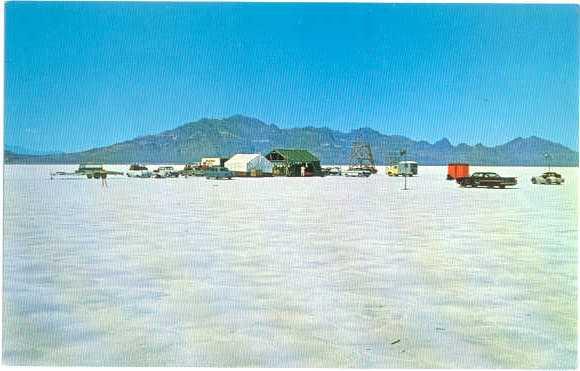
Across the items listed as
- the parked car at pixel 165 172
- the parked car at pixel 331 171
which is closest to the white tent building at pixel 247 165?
the parked car at pixel 165 172

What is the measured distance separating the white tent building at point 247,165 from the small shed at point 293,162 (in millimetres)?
81

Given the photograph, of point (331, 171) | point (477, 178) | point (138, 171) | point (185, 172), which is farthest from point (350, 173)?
point (138, 171)

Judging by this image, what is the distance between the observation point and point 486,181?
6.20 meters

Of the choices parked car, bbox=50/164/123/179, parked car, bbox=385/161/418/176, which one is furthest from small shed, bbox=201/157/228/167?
parked car, bbox=385/161/418/176

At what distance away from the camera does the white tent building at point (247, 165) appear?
4.97 metres

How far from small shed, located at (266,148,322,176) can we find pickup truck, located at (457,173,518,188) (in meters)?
1.83

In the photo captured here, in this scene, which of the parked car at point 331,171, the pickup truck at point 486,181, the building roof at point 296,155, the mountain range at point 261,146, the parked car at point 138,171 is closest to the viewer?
the mountain range at point 261,146

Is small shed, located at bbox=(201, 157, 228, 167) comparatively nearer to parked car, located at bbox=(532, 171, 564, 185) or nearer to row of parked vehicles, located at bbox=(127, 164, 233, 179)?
row of parked vehicles, located at bbox=(127, 164, 233, 179)

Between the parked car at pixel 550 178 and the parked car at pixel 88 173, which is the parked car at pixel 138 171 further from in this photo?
the parked car at pixel 550 178

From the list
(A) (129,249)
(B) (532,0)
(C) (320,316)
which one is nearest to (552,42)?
(B) (532,0)

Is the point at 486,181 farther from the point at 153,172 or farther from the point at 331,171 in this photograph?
the point at 153,172

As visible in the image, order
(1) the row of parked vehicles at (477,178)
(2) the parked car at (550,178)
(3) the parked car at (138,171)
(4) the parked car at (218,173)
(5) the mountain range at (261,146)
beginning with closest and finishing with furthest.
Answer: (2) the parked car at (550,178)
(5) the mountain range at (261,146)
(3) the parked car at (138,171)
(4) the parked car at (218,173)
(1) the row of parked vehicles at (477,178)

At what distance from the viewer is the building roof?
4465mm

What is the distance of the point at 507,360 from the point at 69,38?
133 inches
